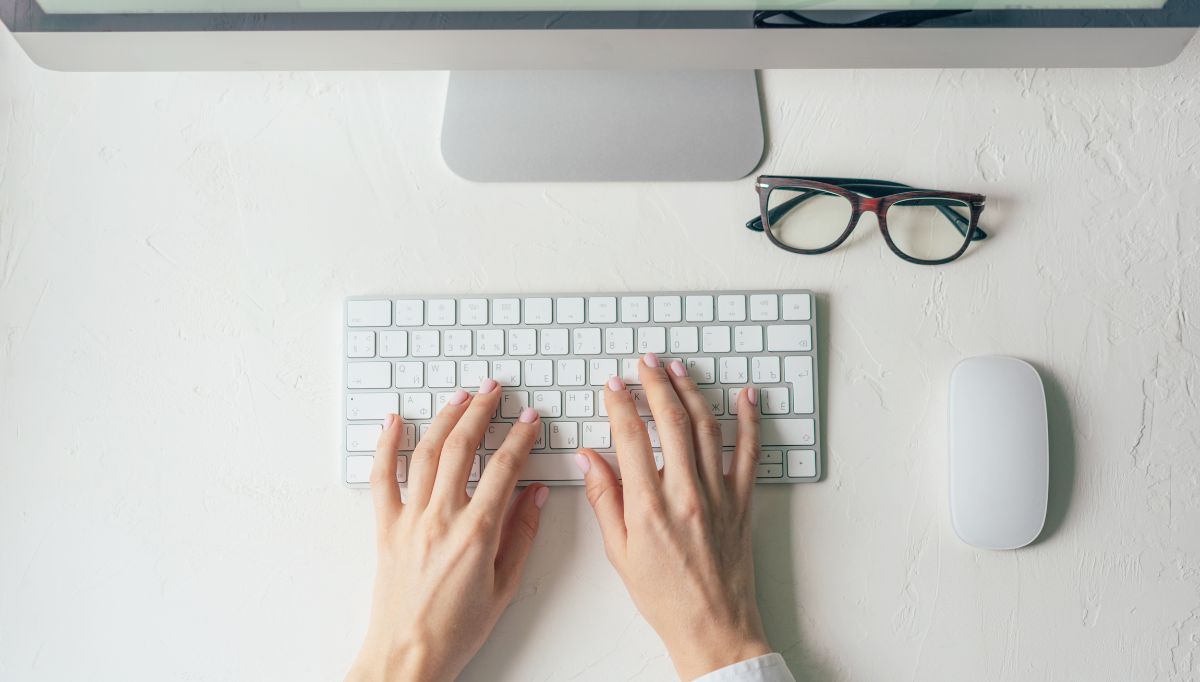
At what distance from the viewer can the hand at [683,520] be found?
621 millimetres

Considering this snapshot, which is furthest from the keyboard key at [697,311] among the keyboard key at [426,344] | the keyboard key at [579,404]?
the keyboard key at [426,344]

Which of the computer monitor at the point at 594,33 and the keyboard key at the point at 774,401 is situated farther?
the keyboard key at the point at 774,401

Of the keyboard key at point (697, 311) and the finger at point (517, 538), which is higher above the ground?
the keyboard key at point (697, 311)

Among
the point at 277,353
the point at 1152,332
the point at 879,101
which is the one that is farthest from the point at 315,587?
the point at 1152,332

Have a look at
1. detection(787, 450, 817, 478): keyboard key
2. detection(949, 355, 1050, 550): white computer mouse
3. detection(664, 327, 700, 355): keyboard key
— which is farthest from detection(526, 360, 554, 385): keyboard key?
detection(949, 355, 1050, 550): white computer mouse

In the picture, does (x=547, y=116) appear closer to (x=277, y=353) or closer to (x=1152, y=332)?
(x=277, y=353)

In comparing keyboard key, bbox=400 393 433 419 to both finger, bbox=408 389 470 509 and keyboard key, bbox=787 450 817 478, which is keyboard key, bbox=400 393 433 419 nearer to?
finger, bbox=408 389 470 509

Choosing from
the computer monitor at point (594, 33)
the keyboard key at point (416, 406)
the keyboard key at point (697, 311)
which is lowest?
the keyboard key at point (416, 406)

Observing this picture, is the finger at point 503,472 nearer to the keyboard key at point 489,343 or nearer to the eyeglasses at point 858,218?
the keyboard key at point 489,343

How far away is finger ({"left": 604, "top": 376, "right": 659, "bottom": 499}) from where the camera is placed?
0.63m

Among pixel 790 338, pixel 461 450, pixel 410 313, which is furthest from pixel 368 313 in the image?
pixel 790 338

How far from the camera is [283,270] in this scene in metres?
0.67

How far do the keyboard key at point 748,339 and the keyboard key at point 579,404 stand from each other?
128mm

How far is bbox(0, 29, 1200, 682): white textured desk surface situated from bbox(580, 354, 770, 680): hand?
30mm
